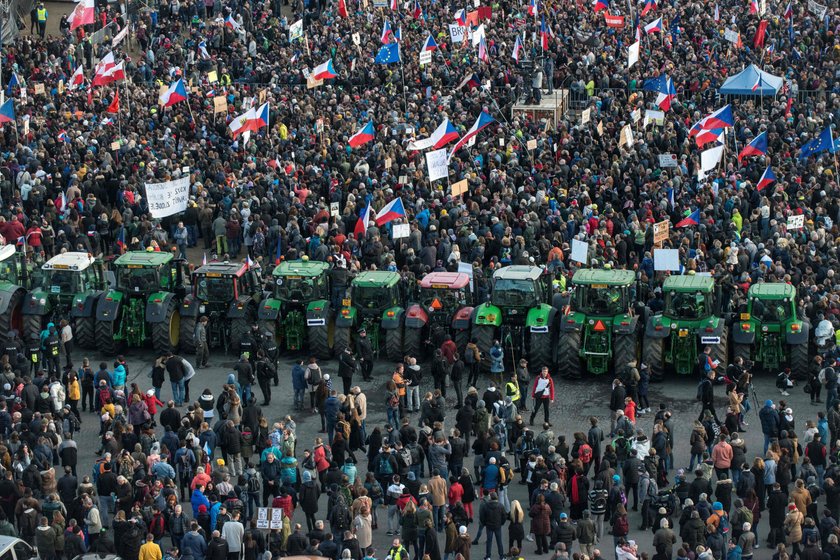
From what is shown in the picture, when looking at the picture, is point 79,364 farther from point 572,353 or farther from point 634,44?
point 634,44

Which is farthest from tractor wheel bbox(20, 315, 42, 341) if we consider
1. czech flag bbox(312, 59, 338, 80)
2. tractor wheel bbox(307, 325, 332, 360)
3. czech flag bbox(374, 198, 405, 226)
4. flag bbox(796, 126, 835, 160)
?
flag bbox(796, 126, 835, 160)

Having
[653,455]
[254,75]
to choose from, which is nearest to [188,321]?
[653,455]

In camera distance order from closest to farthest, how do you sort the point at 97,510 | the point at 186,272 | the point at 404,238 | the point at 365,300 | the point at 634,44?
the point at 97,510
the point at 365,300
the point at 186,272
the point at 404,238
the point at 634,44

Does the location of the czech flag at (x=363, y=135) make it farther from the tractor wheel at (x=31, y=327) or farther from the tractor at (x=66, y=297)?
the tractor wheel at (x=31, y=327)

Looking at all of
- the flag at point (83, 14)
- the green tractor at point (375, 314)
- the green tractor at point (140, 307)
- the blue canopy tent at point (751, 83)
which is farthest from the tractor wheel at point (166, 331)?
the blue canopy tent at point (751, 83)

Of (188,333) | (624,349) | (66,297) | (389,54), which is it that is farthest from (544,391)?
(389,54)

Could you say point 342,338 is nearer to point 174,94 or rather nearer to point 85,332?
point 85,332

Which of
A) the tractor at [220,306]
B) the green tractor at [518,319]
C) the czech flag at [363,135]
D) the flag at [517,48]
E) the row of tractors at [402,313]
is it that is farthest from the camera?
the flag at [517,48]
